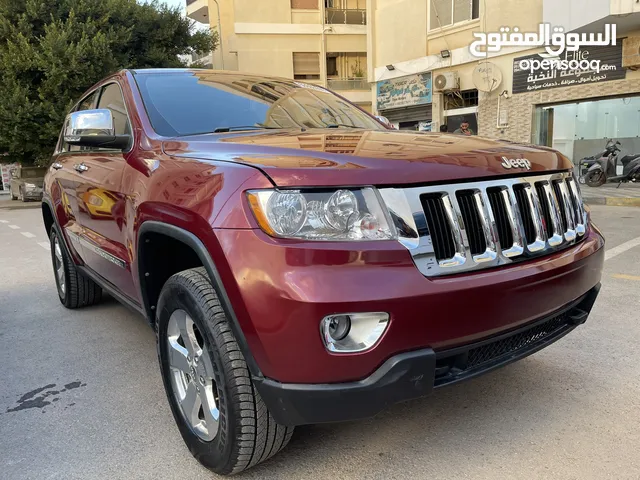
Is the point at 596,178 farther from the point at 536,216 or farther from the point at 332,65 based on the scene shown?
the point at 332,65

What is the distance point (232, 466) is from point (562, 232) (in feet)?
5.31

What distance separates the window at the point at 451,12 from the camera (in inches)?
647

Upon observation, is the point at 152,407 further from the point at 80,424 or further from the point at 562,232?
the point at 562,232

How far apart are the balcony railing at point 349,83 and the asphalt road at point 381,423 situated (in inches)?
1053

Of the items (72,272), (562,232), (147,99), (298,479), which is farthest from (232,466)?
(72,272)

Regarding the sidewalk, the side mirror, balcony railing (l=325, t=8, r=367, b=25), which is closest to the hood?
the side mirror

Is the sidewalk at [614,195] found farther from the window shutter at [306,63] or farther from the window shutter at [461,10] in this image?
the window shutter at [306,63]

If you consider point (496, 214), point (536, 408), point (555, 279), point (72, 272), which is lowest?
point (536, 408)

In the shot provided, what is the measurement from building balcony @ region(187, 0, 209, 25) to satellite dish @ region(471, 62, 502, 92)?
1923 centimetres

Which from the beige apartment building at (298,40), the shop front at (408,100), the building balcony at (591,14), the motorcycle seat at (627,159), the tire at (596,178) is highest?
the beige apartment building at (298,40)

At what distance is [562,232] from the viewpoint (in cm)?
223

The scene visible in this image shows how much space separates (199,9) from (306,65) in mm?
7518

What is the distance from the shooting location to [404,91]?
19.3 metres

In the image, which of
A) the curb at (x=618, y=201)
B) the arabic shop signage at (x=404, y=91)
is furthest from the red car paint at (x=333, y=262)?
the arabic shop signage at (x=404, y=91)
